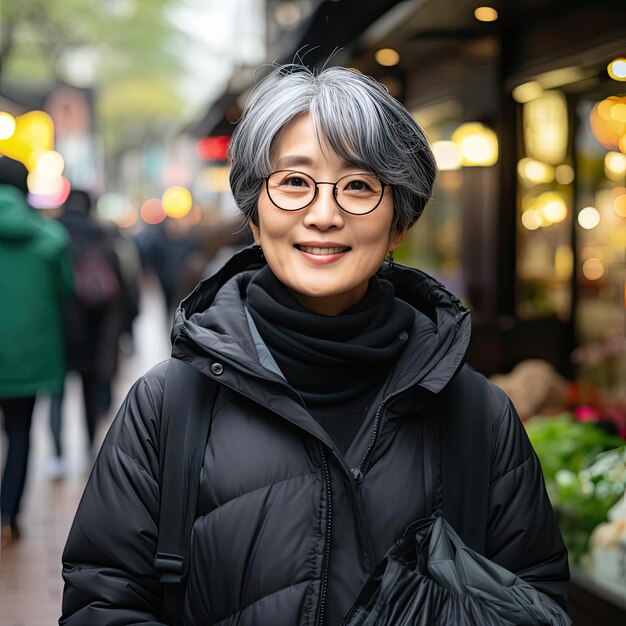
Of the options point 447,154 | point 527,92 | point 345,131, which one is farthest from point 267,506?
point 447,154

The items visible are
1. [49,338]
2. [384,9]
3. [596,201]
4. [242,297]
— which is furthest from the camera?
[596,201]

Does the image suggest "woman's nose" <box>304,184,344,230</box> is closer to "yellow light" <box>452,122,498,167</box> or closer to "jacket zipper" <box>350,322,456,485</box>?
"jacket zipper" <box>350,322,456,485</box>

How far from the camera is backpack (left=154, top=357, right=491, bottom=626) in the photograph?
192 cm

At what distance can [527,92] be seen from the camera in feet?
26.2

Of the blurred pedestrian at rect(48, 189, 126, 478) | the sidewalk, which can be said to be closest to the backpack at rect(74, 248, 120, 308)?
the blurred pedestrian at rect(48, 189, 126, 478)

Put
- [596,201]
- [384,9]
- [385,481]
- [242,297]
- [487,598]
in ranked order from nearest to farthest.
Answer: [487,598] < [385,481] < [242,297] < [384,9] < [596,201]

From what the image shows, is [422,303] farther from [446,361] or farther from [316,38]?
[316,38]

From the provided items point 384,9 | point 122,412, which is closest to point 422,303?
point 122,412

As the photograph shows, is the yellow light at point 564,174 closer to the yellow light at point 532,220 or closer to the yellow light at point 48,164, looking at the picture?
the yellow light at point 532,220

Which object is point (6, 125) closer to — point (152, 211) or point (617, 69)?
point (617, 69)

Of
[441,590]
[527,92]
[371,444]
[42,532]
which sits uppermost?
[527,92]

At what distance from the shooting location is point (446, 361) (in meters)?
2.03

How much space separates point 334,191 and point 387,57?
6.21 m

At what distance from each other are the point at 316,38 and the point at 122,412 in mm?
4857
